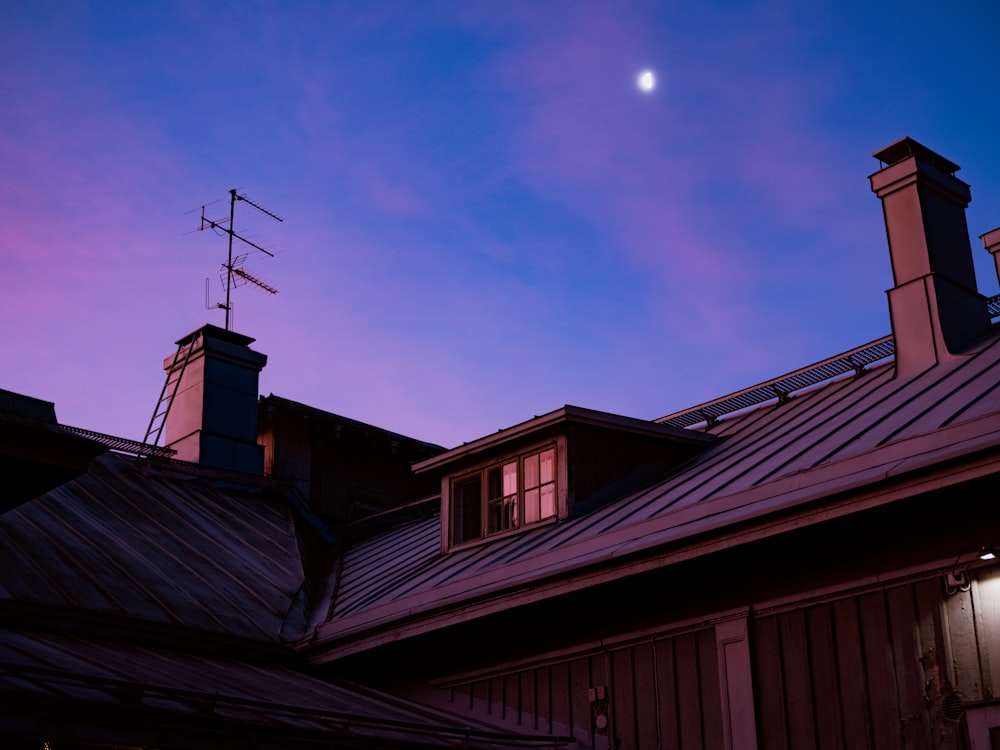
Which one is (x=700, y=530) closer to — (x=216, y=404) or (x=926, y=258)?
(x=926, y=258)

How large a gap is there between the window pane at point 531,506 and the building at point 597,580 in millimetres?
41

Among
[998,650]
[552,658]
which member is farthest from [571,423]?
[998,650]

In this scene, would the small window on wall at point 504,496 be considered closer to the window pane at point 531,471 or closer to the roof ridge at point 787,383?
the window pane at point 531,471

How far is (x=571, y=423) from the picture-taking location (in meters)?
17.1

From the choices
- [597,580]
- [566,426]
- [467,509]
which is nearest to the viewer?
[597,580]

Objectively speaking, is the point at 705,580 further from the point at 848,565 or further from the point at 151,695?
the point at 151,695

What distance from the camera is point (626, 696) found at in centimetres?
1359

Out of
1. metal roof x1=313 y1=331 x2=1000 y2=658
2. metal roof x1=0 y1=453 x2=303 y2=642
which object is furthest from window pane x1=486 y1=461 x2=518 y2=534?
metal roof x1=0 y1=453 x2=303 y2=642

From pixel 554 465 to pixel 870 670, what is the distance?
6.60 m

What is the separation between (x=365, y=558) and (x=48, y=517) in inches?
220

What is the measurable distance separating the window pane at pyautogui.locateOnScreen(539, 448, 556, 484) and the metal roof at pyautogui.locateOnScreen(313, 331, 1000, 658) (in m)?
0.87

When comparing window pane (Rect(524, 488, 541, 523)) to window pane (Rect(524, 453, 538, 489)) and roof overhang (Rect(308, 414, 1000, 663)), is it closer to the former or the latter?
window pane (Rect(524, 453, 538, 489))

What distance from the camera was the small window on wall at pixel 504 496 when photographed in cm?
1733

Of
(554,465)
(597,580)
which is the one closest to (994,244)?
(554,465)
